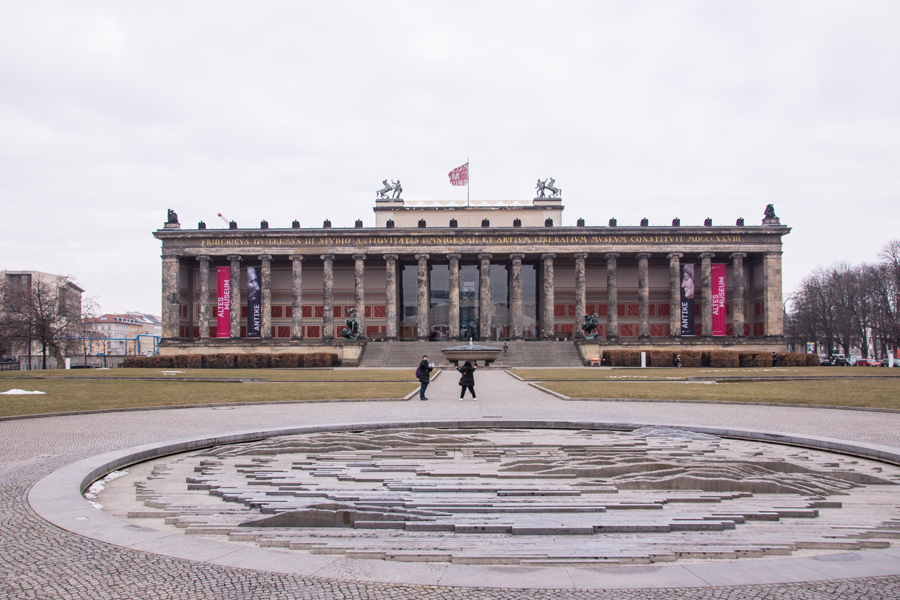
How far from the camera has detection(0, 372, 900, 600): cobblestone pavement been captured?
5195 millimetres

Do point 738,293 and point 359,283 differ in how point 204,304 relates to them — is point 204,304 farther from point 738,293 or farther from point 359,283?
point 738,293

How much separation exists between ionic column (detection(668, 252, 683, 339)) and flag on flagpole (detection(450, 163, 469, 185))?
24.0 m

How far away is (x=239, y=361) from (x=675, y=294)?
150 ft

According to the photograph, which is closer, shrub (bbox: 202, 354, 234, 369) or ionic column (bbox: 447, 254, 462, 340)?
shrub (bbox: 202, 354, 234, 369)

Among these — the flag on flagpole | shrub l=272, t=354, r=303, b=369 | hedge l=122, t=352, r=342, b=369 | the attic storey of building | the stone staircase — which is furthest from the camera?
the flag on flagpole

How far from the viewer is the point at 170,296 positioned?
69000mm

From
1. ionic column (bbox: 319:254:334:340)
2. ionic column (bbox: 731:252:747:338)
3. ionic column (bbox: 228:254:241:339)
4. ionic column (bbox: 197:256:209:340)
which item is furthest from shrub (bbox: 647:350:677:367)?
ionic column (bbox: 197:256:209:340)

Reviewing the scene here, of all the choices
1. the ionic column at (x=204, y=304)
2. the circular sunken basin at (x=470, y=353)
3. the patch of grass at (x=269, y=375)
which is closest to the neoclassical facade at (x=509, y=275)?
the ionic column at (x=204, y=304)

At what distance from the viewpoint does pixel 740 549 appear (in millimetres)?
6320

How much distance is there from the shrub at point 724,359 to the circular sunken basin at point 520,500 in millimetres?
48539

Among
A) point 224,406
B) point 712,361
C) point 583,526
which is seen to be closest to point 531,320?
point 712,361

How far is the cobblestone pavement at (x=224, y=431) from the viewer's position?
520 cm

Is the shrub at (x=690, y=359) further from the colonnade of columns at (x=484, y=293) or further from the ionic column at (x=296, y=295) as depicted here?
the ionic column at (x=296, y=295)

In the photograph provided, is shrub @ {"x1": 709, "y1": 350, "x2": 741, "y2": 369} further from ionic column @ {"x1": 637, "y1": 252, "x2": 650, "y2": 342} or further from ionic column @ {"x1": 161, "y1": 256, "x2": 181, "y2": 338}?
ionic column @ {"x1": 161, "y1": 256, "x2": 181, "y2": 338}
